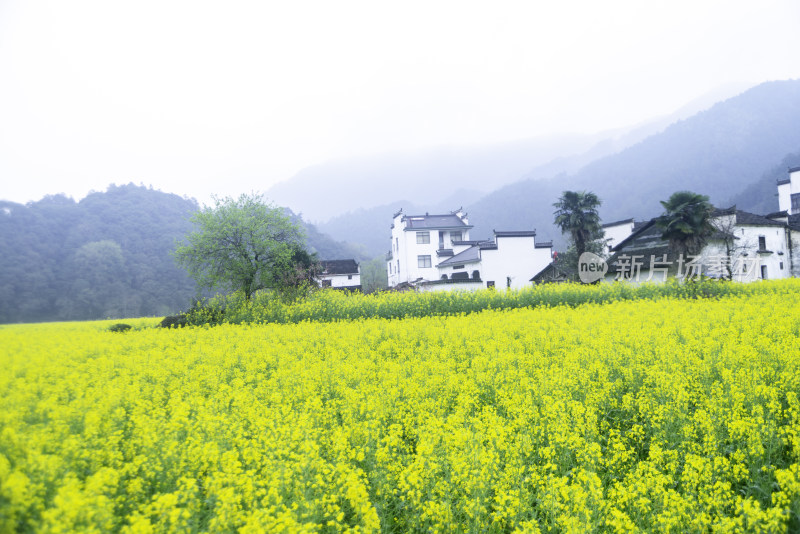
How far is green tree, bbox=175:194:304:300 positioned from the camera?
23.2 meters

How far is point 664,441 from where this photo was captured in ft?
14.9

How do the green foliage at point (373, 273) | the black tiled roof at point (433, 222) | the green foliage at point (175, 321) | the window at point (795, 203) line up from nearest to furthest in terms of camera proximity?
the green foliage at point (175, 321), the window at point (795, 203), the black tiled roof at point (433, 222), the green foliage at point (373, 273)

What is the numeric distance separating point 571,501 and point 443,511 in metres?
1.15

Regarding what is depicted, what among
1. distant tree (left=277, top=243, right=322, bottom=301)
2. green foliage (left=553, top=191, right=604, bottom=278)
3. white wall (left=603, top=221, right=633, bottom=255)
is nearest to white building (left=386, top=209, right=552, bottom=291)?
green foliage (left=553, top=191, right=604, bottom=278)

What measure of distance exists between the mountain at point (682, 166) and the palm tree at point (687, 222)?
58404 millimetres

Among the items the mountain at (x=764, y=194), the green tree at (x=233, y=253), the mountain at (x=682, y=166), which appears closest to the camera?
the green tree at (x=233, y=253)

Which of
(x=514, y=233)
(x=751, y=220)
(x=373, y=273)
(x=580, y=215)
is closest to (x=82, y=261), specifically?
(x=580, y=215)

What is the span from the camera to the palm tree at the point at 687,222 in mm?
24891

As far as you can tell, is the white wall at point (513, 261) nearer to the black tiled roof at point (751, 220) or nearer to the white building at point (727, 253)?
the white building at point (727, 253)

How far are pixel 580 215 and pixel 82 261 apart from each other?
35.3 m

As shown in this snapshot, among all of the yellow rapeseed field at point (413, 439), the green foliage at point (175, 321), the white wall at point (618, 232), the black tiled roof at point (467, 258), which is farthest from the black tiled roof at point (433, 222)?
the yellow rapeseed field at point (413, 439)

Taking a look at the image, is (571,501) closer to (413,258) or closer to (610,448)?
(610,448)

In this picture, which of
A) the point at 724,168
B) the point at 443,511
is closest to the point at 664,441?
the point at 443,511

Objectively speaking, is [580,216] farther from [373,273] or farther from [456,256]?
[373,273]
